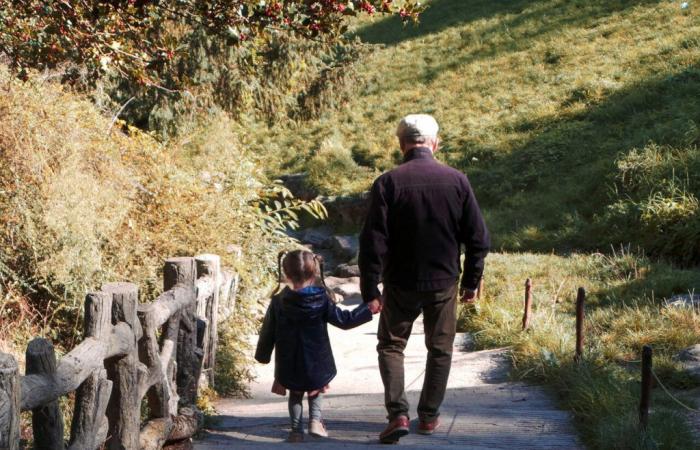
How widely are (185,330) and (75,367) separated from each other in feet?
7.51

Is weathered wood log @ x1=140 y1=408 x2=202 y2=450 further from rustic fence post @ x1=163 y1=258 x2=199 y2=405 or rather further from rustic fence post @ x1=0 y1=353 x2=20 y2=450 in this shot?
rustic fence post @ x1=0 y1=353 x2=20 y2=450

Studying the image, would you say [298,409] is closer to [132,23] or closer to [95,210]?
[95,210]

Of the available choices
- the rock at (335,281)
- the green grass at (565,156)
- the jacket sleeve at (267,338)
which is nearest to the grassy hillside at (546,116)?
the green grass at (565,156)

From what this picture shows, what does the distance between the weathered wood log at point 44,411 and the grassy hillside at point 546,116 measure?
33.5ft

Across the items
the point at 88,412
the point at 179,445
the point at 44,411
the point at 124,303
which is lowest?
the point at 179,445

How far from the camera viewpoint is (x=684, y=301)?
941cm

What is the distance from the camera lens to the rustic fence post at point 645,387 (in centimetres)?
462

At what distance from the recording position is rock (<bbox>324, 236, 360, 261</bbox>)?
16.5 metres

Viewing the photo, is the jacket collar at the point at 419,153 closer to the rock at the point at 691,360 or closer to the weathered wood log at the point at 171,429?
the weathered wood log at the point at 171,429

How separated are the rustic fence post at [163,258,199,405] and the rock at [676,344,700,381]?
3619mm

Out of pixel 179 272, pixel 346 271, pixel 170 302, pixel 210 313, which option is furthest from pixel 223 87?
pixel 170 302

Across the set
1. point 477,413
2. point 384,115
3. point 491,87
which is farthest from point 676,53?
point 477,413

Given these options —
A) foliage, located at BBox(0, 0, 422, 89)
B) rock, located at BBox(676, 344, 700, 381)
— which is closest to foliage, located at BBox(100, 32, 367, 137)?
foliage, located at BBox(0, 0, 422, 89)

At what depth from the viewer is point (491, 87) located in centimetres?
2272
